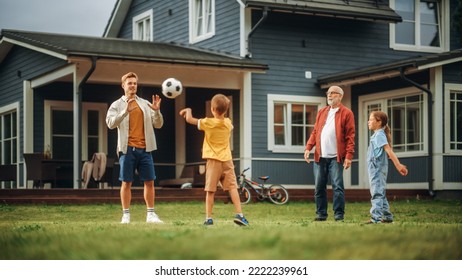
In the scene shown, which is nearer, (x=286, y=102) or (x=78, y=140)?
(x=78, y=140)

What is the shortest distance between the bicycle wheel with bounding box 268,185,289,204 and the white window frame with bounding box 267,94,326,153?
2.74 m

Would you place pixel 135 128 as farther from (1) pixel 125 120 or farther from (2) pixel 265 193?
(2) pixel 265 193

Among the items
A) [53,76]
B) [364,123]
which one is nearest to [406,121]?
[364,123]

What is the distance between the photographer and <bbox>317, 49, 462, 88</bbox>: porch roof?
1739 centimetres

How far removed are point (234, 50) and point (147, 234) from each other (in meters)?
12.7

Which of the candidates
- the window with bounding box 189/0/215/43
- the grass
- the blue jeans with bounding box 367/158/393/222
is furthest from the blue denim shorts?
the window with bounding box 189/0/215/43

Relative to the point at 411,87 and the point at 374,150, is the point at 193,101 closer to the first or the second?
the point at 411,87

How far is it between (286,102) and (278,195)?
3.54 meters

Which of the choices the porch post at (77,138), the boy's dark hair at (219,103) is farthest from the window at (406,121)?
the boy's dark hair at (219,103)

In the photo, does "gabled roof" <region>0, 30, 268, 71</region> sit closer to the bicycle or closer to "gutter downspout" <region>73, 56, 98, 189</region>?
"gutter downspout" <region>73, 56, 98, 189</region>

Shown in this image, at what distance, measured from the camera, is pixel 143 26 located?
2420cm

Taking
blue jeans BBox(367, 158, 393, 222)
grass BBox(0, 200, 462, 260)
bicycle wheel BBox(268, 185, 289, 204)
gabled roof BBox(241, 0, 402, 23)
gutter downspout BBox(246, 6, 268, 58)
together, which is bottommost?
bicycle wheel BBox(268, 185, 289, 204)

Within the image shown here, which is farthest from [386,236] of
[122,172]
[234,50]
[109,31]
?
[109,31]

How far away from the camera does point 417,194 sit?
17922 mm
